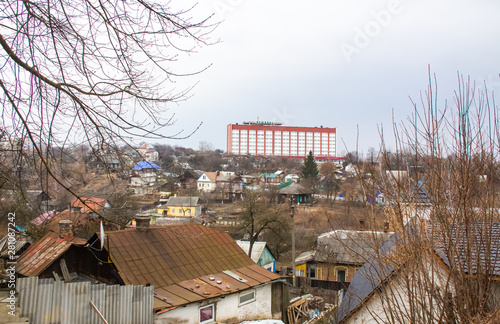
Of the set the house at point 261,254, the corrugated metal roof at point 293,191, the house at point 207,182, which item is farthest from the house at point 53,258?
the house at point 207,182

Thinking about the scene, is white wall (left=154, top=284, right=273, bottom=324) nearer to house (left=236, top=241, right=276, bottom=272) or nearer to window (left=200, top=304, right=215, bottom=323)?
window (left=200, top=304, right=215, bottom=323)

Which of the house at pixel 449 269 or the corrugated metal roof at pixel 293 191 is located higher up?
the house at pixel 449 269

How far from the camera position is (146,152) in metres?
3.31

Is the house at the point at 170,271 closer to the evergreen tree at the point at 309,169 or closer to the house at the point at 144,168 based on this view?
the house at the point at 144,168

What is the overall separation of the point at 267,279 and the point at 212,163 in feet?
183

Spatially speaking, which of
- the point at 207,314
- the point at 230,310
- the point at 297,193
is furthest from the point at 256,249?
the point at 297,193

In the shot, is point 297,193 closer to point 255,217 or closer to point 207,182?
point 207,182

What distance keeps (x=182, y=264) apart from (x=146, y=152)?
6.84 meters

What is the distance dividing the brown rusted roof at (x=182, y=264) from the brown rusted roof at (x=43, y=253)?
1026 mm

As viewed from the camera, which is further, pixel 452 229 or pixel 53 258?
pixel 53 258

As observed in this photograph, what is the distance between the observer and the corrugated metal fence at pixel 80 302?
17.4 ft

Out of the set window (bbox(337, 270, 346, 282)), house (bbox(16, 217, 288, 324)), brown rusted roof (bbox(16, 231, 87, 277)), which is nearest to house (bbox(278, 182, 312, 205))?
window (bbox(337, 270, 346, 282))

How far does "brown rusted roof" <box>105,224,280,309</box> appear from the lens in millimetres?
8438

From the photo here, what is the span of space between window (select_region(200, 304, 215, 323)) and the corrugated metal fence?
63.0 inches
